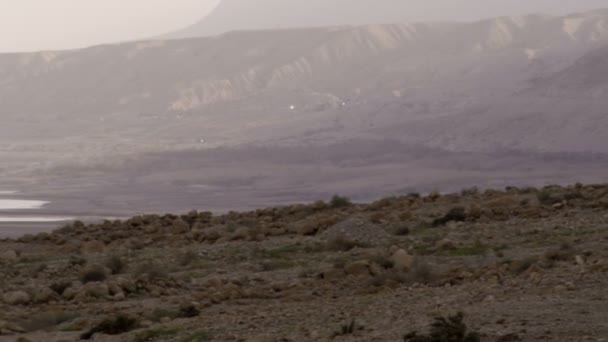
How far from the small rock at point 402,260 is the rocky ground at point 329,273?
0.02 meters

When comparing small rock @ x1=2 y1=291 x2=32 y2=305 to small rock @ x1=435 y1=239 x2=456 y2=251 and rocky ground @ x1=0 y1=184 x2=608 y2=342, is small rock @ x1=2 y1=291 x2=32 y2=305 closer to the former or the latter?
rocky ground @ x1=0 y1=184 x2=608 y2=342

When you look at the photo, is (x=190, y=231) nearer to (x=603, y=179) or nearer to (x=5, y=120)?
(x=603, y=179)

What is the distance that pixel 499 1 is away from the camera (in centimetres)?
16762

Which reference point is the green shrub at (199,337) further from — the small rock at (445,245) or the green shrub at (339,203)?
the green shrub at (339,203)

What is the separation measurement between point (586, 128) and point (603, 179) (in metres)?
14.0

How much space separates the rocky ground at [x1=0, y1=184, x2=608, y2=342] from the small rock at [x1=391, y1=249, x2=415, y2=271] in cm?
2

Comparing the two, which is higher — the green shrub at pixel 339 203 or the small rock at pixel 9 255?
the green shrub at pixel 339 203

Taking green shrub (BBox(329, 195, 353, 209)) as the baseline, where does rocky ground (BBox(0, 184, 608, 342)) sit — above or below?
below

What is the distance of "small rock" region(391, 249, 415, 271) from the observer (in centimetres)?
1416

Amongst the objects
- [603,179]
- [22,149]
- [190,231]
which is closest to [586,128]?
[603,179]

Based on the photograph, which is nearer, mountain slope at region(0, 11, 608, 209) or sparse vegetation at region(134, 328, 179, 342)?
sparse vegetation at region(134, 328, 179, 342)

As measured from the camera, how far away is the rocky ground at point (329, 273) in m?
9.93

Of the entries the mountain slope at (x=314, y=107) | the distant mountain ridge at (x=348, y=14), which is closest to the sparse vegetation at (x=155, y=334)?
the mountain slope at (x=314, y=107)

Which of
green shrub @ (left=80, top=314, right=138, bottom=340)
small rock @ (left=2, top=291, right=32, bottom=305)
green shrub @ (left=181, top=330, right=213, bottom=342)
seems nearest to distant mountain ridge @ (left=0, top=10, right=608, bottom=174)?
small rock @ (left=2, top=291, right=32, bottom=305)
